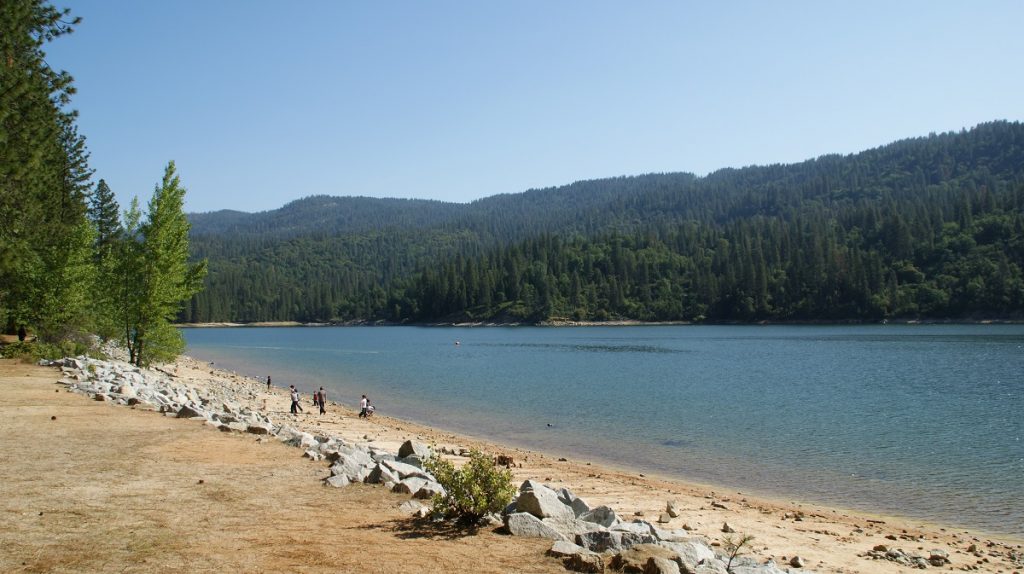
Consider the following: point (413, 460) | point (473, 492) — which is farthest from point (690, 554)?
point (413, 460)

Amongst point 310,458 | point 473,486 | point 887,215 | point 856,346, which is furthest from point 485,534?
point 887,215

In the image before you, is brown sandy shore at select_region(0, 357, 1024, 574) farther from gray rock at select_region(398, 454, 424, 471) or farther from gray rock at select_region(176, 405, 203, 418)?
gray rock at select_region(398, 454, 424, 471)

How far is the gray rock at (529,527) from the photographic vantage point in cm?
951

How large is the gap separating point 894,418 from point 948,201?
192m

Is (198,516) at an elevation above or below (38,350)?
below

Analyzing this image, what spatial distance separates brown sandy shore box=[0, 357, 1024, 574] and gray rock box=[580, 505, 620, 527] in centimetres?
Result: 192

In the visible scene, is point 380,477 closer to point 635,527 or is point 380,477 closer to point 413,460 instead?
point 413,460

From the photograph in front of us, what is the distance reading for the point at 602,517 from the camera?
11.0 m

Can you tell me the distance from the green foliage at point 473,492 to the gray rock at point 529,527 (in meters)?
0.43

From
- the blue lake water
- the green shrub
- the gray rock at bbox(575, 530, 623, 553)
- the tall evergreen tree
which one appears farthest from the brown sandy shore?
the tall evergreen tree

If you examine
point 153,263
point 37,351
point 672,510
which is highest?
point 153,263

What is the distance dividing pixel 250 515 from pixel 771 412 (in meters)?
32.0

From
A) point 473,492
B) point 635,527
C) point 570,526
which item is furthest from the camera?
point 635,527

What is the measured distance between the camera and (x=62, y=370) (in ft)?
93.8
